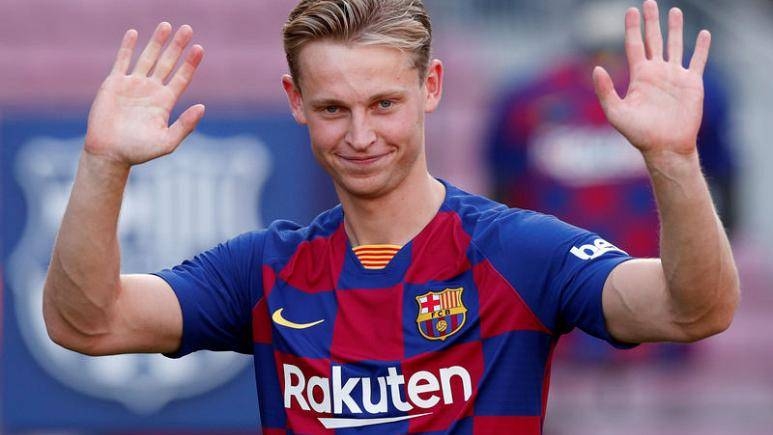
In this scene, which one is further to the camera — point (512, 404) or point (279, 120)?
point (279, 120)

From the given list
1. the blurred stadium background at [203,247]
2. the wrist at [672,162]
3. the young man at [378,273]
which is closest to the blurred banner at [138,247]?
the blurred stadium background at [203,247]

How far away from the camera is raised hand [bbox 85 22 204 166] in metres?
3.48

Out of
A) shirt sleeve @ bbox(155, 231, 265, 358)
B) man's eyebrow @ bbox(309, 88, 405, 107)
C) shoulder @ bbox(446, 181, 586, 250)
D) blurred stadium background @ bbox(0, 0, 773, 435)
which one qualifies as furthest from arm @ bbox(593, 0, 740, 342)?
blurred stadium background @ bbox(0, 0, 773, 435)

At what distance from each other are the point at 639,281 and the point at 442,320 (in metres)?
0.46

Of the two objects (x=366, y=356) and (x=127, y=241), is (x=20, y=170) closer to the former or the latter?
(x=127, y=241)

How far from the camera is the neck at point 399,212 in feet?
11.8

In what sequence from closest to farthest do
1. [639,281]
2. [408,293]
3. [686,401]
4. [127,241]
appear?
1. [639,281]
2. [408,293]
3. [127,241]
4. [686,401]

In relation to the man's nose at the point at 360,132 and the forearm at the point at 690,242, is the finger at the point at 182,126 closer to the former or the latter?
the man's nose at the point at 360,132

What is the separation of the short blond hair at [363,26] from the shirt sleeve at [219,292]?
1.46 feet

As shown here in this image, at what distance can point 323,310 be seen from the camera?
354 centimetres

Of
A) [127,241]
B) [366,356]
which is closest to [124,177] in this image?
[366,356]

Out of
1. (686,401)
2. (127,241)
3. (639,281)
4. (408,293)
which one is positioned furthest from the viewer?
(686,401)

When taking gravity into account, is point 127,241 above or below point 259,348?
below

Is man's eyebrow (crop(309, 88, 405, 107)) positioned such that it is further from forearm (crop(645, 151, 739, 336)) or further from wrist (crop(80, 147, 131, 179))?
forearm (crop(645, 151, 739, 336))
